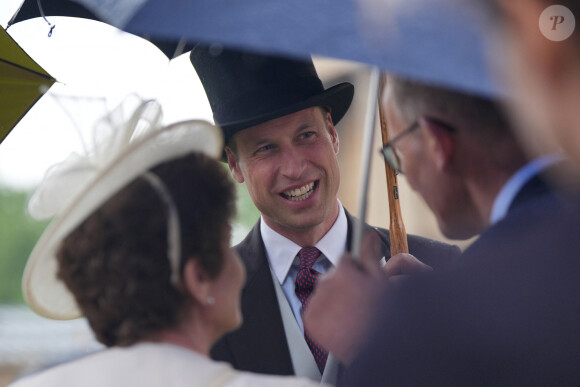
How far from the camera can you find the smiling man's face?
3.28 meters

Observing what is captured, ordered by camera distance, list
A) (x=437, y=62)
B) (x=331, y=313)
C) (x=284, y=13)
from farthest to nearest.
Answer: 1. (x=331, y=313)
2. (x=284, y=13)
3. (x=437, y=62)

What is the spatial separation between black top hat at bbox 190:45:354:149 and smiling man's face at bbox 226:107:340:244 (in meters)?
0.11

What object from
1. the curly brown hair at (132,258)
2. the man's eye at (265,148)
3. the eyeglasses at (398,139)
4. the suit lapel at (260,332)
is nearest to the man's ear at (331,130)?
the man's eye at (265,148)

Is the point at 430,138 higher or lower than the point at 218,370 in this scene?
higher

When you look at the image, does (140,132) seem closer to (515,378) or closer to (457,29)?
(457,29)

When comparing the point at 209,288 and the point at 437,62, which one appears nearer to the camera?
the point at 437,62

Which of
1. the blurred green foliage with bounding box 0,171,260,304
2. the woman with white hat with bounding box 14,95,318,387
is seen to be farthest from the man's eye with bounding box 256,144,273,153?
the blurred green foliage with bounding box 0,171,260,304

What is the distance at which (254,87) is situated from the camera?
3.23 metres

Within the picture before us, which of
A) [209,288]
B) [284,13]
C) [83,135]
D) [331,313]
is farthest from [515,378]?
[83,135]

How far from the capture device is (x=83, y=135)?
5.92 ft

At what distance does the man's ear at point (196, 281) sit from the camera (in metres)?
1.71

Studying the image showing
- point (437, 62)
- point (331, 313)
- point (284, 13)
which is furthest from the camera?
point (331, 313)

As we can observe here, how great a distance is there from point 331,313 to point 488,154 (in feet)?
1.71

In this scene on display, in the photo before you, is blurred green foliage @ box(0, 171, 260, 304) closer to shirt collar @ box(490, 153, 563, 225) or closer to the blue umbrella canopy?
the blue umbrella canopy
